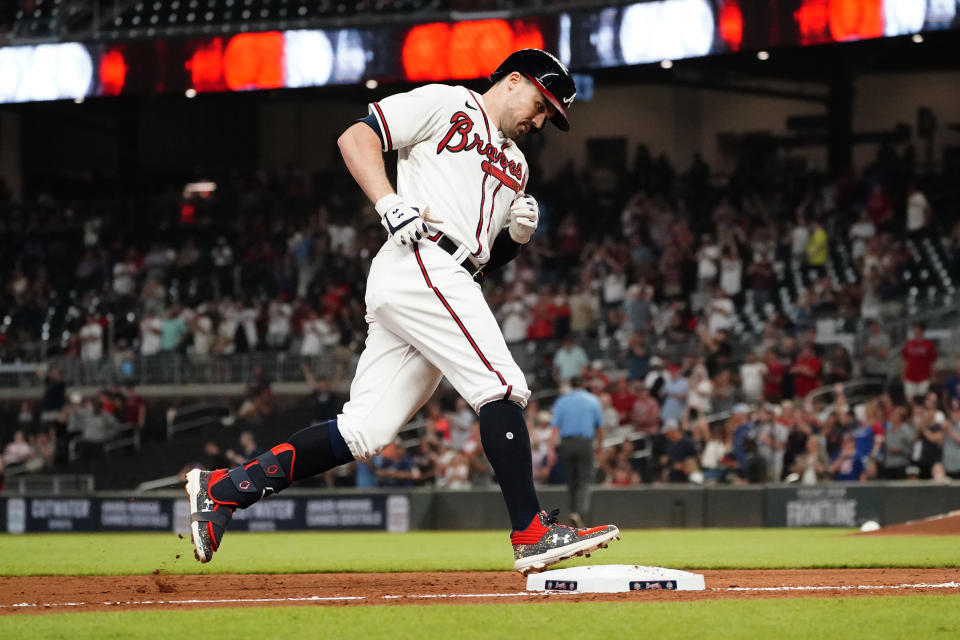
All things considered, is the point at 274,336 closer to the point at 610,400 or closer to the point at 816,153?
the point at 610,400

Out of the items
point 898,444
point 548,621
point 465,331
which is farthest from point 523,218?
point 898,444

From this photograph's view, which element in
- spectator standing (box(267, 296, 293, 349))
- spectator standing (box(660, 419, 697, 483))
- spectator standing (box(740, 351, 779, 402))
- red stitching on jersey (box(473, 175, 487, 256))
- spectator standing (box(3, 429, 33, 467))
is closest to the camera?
red stitching on jersey (box(473, 175, 487, 256))

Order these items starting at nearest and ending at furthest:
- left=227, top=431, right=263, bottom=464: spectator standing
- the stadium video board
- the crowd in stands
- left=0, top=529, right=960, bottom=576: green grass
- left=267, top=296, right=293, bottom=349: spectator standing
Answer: left=0, top=529, right=960, bottom=576: green grass, the crowd in stands, left=227, top=431, right=263, bottom=464: spectator standing, the stadium video board, left=267, top=296, right=293, bottom=349: spectator standing

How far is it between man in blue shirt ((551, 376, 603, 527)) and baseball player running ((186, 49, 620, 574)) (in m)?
8.28

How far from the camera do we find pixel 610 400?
734 inches

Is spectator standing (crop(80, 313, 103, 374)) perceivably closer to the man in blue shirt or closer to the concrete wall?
the man in blue shirt

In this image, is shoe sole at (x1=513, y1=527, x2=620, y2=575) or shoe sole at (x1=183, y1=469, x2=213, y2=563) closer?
shoe sole at (x1=513, y1=527, x2=620, y2=575)

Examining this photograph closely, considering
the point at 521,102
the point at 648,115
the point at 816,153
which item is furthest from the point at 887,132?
the point at 521,102

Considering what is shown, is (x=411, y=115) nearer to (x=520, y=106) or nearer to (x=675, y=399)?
(x=520, y=106)

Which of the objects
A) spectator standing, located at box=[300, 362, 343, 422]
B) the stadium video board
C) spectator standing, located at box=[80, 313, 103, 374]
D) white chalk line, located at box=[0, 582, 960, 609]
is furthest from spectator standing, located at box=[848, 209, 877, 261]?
white chalk line, located at box=[0, 582, 960, 609]

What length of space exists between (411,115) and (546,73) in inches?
24.8

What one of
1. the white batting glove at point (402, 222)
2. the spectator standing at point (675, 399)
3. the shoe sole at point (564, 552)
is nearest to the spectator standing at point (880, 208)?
the spectator standing at point (675, 399)

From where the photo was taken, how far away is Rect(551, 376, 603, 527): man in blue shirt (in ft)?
46.5

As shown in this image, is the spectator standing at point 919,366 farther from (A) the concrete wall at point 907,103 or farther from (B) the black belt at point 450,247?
(B) the black belt at point 450,247
